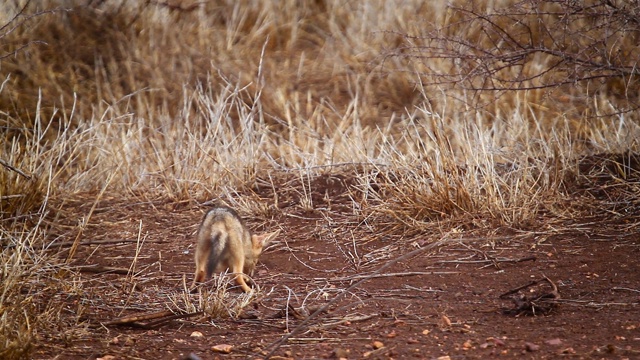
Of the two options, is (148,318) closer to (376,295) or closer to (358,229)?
(376,295)

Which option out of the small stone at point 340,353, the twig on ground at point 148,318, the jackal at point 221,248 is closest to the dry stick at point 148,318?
the twig on ground at point 148,318

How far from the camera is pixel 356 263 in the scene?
16.7 ft

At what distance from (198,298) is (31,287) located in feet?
2.68

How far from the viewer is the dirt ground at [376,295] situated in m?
3.74

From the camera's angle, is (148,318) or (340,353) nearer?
(340,353)

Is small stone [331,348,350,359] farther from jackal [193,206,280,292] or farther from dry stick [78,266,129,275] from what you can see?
dry stick [78,266,129,275]

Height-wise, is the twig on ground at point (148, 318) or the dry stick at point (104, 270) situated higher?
the twig on ground at point (148, 318)

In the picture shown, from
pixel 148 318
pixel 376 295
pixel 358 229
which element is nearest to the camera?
pixel 148 318

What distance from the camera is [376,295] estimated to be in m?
4.51

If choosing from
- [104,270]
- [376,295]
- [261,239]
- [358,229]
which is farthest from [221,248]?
[358,229]

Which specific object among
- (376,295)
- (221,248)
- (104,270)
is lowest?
(104,270)

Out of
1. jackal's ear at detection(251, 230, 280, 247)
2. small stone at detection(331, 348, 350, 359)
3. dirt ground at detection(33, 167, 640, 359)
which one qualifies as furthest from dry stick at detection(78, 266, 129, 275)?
small stone at detection(331, 348, 350, 359)

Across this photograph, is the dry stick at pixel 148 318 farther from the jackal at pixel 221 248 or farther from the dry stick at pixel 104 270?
the dry stick at pixel 104 270

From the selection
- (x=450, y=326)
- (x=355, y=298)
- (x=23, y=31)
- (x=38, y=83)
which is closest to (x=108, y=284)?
(x=355, y=298)
